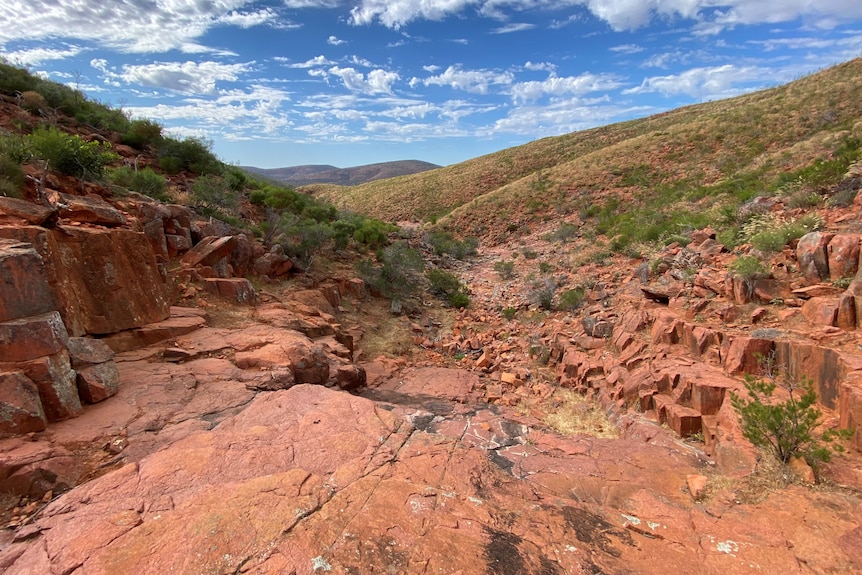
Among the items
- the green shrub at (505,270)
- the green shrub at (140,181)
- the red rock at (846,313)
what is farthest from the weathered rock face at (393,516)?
the green shrub at (505,270)

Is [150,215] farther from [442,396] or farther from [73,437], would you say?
[442,396]

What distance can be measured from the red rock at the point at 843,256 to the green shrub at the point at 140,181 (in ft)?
49.2

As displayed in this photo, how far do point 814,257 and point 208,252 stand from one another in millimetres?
11867

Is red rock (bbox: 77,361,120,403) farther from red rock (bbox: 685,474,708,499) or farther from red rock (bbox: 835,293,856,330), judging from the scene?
red rock (bbox: 835,293,856,330)

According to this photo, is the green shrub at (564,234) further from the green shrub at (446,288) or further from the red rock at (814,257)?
the red rock at (814,257)

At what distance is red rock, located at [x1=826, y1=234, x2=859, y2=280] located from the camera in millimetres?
6055

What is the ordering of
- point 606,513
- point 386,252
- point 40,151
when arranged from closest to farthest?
point 606,513 → point 40,151 → point 386,252

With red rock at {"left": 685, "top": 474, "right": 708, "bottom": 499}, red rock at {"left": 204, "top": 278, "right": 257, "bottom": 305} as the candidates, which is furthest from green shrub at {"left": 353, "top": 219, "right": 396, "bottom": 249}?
red rock at {"left": 685, "top": 474, "right": 708, "bottom": 499}

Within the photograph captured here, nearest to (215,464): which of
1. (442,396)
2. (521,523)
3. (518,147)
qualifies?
(521,523)

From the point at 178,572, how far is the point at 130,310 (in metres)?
5.43

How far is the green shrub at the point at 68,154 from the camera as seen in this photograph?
8812mm

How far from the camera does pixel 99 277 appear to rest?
6.54m

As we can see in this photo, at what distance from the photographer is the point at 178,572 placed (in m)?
2.73

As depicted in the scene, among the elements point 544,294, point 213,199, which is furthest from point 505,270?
point 213,199
